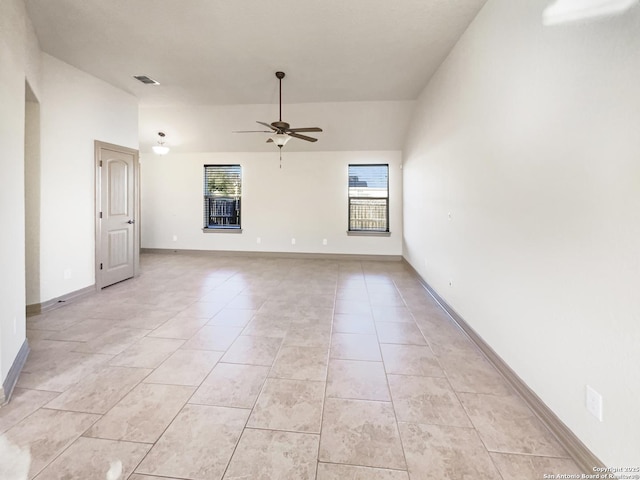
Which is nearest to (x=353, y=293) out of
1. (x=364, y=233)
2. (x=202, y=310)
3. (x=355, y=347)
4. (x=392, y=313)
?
(x=392, y=313)

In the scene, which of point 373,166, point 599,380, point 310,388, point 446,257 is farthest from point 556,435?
point 373,166

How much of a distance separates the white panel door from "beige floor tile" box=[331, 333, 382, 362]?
146 inches

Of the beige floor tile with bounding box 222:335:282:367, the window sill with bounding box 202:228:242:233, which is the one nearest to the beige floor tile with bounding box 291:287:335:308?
the beige floor tile with bounding box 222:335:282:367

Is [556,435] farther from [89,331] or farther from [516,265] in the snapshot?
[89,331]

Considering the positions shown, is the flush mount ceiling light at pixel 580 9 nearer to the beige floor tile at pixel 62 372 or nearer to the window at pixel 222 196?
the beige floor tile at pixel 62 372

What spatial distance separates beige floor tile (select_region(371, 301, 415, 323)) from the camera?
10.7ft

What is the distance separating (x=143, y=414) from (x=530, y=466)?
2043 millimetres

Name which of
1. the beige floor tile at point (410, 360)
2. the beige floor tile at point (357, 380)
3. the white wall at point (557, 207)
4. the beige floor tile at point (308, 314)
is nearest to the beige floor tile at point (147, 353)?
the beige floor tile at point (308, 314)

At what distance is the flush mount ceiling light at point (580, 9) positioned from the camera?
123 cm

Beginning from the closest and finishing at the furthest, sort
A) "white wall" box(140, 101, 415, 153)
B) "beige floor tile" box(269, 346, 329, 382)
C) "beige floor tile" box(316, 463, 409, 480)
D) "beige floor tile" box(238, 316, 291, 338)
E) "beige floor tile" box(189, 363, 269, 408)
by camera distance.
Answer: "beige floor tile" box(316, 463, 409, 480) < "beige floor tile" box(189, 363, 269, 408) < "beige floor tile" box(269, 346, 329, 382) < "beige floor tile" box(238, 316, 291, 338) < "white wall" box(140, 101, 415, 153)

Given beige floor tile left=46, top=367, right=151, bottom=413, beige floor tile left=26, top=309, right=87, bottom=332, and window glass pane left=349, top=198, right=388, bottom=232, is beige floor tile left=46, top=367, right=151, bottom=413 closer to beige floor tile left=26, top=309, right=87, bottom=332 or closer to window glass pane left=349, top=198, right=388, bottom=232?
beige floor tile left=26, top=309, right=87, bottom=332

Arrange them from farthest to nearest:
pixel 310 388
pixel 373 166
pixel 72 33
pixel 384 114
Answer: pixel 373 166 < pixel 384 114 < pixel 72 33 < pixel 310 388

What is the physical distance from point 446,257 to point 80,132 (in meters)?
4.98

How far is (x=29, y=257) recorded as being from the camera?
3.43 meters
